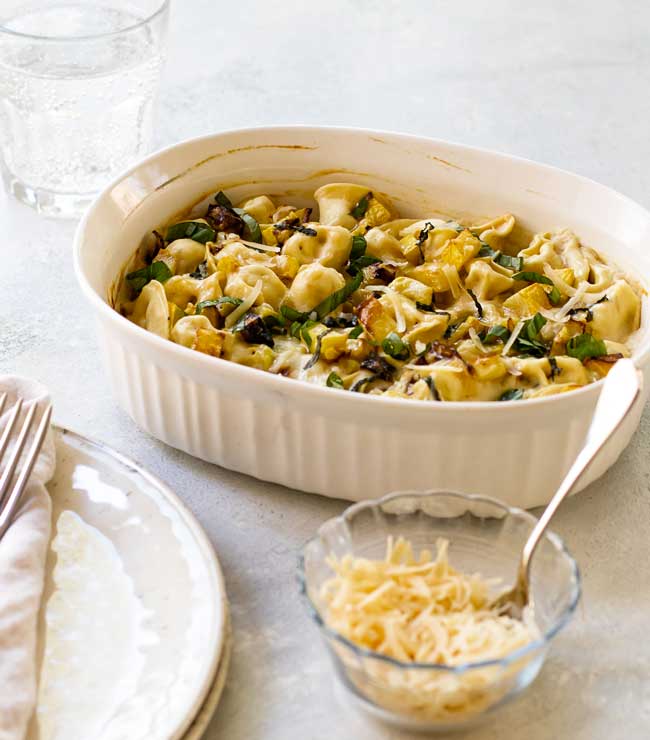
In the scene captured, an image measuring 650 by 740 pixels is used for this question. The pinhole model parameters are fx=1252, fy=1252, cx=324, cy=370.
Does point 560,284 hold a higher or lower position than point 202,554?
higher

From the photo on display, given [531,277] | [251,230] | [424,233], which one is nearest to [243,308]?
[251,230]

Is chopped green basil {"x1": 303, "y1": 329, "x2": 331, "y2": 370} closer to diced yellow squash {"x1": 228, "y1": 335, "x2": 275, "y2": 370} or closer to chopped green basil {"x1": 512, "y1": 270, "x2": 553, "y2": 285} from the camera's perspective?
diced yellow squash {"x1": 228, "y1": 335, "x2": 275, "y2": 370}

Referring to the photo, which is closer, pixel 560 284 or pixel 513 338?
pixel 513 338

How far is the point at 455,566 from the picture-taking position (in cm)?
161

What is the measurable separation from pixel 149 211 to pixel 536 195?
67 centimetres

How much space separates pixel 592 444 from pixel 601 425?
0.03m

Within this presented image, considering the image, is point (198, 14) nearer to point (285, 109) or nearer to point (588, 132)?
point (285, 109)

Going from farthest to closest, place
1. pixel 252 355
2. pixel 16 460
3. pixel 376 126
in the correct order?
1. pixel 376 126
2. pixel 252 355
3. pixel 16 460

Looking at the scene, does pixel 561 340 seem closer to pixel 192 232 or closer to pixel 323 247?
pixel 323 247

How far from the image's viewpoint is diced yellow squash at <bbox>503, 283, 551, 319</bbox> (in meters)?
2.00

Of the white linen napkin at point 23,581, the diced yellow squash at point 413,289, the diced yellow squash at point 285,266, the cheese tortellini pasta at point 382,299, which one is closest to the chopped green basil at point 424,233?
the cheese tortellini pasta at point 382,299

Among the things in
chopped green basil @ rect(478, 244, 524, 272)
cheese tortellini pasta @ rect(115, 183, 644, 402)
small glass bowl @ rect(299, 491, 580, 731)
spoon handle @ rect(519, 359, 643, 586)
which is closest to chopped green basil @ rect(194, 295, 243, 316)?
cheese tortellini pasta @ rect(115, 183, 644, 402)

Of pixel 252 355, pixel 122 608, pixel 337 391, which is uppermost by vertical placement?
pixel 337 391

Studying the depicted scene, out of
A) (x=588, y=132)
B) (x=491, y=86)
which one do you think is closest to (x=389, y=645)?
(x=588, y=132)
